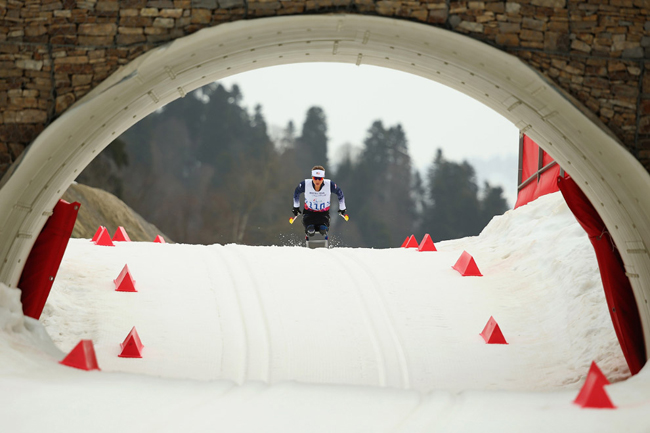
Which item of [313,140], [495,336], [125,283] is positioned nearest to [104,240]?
[125,283]

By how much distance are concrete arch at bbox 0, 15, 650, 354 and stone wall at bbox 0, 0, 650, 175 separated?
145mm

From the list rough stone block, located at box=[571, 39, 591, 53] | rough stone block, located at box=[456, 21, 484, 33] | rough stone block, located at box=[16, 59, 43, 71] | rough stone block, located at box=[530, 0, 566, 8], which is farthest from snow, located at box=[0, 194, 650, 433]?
rough stone block, located at box=[530, 0, 566, 8]

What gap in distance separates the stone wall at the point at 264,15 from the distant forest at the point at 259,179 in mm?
22137

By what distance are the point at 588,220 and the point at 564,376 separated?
156cm

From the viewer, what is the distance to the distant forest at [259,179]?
104ft

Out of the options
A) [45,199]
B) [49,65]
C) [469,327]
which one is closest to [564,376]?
[469,327]

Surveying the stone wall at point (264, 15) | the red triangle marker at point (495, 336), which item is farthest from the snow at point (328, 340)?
the stone wall at point (264, 15)

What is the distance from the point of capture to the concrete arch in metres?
5.46

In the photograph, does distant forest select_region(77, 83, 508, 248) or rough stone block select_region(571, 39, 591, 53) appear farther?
distant forest select_region(77, 83, 508, 248)

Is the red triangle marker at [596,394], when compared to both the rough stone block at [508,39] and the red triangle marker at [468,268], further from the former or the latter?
the red triangle marker at [468,268]

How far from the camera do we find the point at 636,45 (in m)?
5.67

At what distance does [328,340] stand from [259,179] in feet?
89.7

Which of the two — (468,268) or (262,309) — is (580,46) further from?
(262,309)

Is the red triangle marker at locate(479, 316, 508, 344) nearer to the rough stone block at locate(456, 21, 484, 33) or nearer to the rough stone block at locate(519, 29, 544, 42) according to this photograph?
the rough stone block at locate(519, 29, 544, 42)
